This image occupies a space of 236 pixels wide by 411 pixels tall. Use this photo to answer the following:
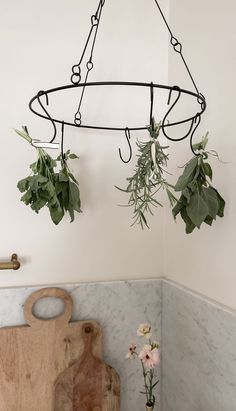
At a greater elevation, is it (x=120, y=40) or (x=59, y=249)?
(x=120, y=40)

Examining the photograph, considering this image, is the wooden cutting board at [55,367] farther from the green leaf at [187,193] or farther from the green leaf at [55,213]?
the green leaf at [187,193]

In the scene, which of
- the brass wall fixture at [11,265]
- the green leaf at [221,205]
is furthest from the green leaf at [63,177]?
the green leaf at [221,205]

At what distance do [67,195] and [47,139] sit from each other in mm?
234

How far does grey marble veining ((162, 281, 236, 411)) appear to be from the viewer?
989mm

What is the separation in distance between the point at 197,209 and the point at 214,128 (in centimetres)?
28

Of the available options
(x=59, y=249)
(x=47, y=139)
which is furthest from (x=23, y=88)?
(x=59, y=249)

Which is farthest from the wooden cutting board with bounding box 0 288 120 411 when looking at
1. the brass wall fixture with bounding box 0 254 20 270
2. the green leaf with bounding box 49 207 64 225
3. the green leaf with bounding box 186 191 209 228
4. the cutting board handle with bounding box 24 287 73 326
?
the green leaf with bounding box 186 191 209 228

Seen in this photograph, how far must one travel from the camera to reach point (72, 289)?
1217 mm

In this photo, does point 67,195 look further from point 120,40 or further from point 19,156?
point 120,40

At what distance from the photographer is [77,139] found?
122 cm

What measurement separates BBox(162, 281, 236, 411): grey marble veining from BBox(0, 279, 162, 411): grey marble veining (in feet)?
0.18

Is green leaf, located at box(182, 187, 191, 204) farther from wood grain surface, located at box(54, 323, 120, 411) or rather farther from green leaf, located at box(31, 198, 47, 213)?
wood grain surface, located at box(54, 323, 120, 411)

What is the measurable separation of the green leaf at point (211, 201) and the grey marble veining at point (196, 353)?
270mm

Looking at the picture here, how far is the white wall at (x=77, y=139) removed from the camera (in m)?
1.15
